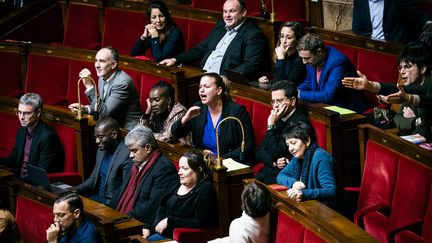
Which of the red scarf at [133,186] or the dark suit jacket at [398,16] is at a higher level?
the dark suit jacket at [398,16]

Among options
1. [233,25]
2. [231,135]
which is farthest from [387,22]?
[231,135]

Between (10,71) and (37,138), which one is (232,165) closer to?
(37,138)

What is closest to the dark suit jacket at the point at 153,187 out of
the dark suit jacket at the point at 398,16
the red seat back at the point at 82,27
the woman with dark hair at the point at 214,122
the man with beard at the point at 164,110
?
the woman with dark hair at the point at 214,122

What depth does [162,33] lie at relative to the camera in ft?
8.87

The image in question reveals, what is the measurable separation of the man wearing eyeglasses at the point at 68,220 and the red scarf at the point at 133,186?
20 centimetres

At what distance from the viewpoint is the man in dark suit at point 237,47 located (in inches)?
98.1

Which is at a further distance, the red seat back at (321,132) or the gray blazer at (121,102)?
the gray blazer at (121,102)

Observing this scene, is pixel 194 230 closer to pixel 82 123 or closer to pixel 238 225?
pixel 238 225

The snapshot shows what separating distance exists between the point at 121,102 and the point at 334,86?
0.57 meters

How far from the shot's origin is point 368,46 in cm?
232

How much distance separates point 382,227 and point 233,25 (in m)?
0.96

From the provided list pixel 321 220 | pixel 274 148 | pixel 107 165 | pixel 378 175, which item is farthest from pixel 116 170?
pixel 321 220

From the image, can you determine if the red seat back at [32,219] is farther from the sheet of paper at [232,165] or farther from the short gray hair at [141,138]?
the sheet of paper at [232,165]

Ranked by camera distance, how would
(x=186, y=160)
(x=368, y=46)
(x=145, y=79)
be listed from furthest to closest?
(x=145, y=79)
(x=368, y=46)
(x=186, y=160)
